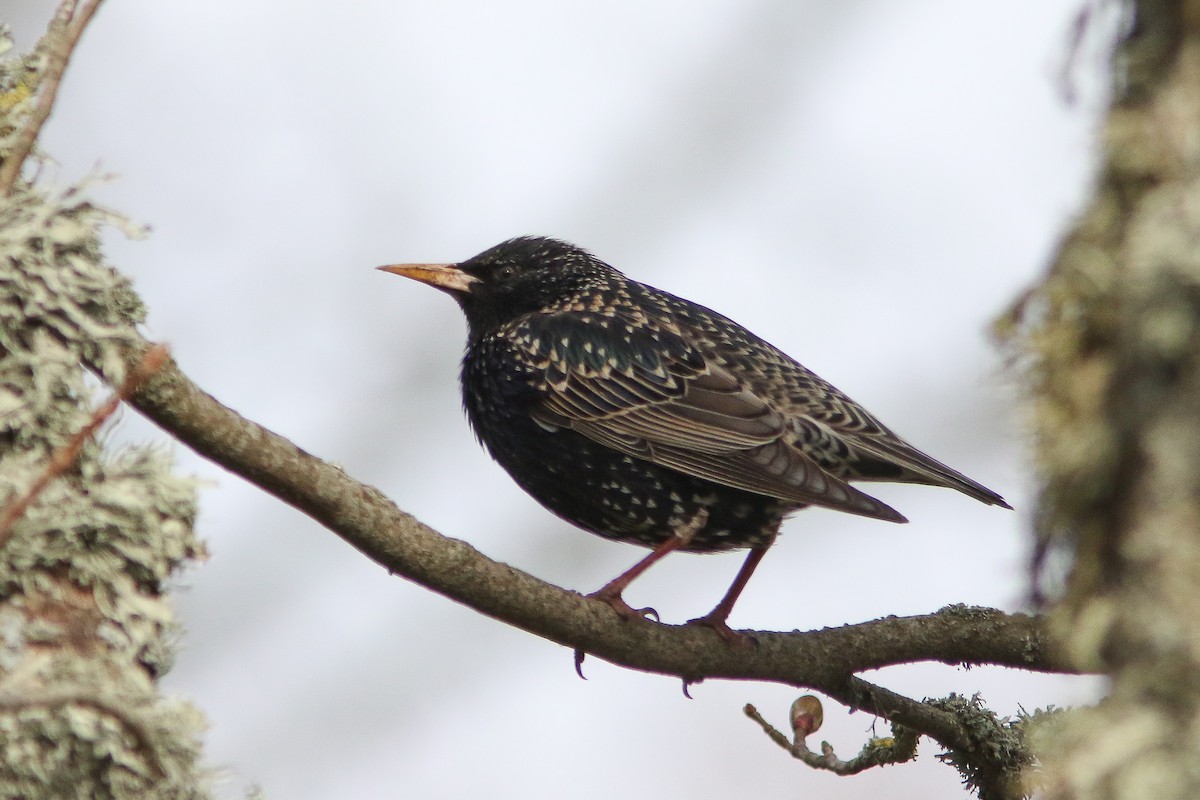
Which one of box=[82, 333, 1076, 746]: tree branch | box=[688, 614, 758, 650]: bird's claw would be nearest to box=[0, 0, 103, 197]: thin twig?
box=[82, 333, 1076, 746]: tree branch

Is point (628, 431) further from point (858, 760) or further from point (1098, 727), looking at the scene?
point (1098, 727)

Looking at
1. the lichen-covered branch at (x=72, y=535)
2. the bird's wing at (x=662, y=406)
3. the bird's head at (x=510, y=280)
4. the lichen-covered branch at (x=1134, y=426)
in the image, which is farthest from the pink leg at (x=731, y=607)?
the lichen-covered branch at (x=1134, y=426)

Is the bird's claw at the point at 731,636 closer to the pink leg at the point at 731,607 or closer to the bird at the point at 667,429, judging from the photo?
the pink leg at the point at 731,607

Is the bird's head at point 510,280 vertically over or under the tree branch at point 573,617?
over

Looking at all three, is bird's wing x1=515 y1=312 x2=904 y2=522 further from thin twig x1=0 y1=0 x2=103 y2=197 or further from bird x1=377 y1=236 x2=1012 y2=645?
thin twig x1=0 y1=0 x2=103 y2=197

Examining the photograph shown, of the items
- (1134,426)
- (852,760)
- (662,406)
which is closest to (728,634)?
(852,760)

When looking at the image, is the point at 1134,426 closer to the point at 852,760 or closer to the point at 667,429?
the point at 852,760
